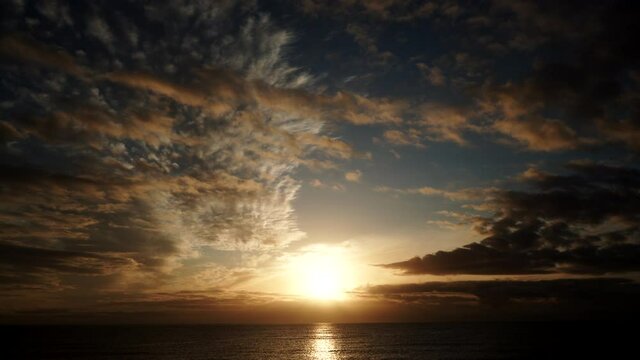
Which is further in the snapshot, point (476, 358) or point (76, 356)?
point (76, 356)

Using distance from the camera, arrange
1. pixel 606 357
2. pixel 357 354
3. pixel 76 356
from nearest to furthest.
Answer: pixel 606 357
pixel 76 356
pixel 357 354

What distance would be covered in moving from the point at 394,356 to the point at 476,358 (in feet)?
65.0

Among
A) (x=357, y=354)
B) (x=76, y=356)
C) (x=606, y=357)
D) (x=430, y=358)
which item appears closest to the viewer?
(x=606, y=357)

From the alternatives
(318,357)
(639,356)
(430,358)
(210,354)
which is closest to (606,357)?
(639,356)

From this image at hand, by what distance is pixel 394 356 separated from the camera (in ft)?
338

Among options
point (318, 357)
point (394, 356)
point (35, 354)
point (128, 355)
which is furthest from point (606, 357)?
point (35, 354)

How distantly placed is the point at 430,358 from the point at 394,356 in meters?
9.66

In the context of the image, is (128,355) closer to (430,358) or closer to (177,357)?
(177,357)

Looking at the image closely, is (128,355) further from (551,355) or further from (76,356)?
Result: (551,355)

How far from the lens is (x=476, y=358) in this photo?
94688 millimetres

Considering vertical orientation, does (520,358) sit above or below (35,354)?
below

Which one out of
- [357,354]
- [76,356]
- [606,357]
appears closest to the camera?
[606,357]

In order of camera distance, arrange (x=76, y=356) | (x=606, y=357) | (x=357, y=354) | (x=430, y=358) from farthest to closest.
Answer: (x=357, y=354) → (x=76, y=356) → (x=430, y=358) → (x=606, y=357)

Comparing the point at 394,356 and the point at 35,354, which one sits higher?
the point at 35,354
